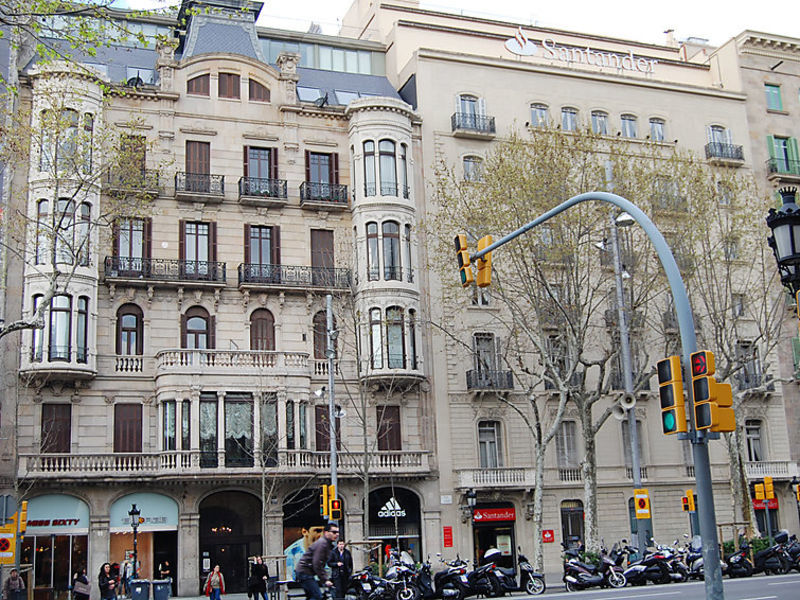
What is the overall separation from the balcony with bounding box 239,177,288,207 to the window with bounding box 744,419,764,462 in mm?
23536

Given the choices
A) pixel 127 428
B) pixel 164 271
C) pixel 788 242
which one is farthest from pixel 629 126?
pixel 788 242

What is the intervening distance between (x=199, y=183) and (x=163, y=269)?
3904mm

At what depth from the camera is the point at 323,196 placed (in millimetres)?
39969

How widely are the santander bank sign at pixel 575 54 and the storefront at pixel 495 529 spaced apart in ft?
69.9

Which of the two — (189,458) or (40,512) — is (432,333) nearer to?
(189,458)

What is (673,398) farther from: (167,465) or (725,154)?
(725,154)

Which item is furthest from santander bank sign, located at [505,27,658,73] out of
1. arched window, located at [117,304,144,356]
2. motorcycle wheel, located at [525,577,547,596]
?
motorcycle wheel, located at [525,577,547,596]

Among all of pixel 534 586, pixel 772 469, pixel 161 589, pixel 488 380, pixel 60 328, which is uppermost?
pixel 60 328

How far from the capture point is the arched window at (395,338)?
3819cm

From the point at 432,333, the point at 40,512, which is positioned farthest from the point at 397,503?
the point at 40,512

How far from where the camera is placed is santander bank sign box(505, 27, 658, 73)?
45.7m

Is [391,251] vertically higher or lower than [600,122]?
lower

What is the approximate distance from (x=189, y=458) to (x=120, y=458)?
2.48 m

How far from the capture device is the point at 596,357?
41.8 m
